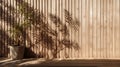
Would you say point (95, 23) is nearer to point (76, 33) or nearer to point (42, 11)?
point (76, 33)

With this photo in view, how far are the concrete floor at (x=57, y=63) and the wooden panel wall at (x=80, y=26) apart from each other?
524 mm

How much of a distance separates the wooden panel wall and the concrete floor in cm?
52

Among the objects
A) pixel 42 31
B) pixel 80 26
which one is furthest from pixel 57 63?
pixel 80 26

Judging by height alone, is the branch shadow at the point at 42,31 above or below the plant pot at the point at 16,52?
above

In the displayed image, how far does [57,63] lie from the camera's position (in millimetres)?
Result: 10484

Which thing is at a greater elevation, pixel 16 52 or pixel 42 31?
pixel 42 31

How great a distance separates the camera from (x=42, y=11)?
11148 millimetres

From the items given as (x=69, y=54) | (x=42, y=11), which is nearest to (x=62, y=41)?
(x=69, y=54)

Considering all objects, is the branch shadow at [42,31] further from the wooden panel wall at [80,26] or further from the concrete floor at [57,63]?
the concrete floor at [57,63]

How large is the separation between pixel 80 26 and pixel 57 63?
1.53 metres

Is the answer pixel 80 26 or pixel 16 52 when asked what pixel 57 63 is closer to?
pixel 16 52

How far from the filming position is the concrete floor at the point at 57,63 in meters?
10.2

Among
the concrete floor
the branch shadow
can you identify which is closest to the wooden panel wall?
the branch shadow

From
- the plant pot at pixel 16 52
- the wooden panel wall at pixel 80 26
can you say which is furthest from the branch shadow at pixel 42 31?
the plant pot at pixel 16 52
